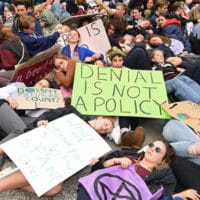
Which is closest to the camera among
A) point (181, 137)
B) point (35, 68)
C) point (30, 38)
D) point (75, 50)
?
point (181, 137)

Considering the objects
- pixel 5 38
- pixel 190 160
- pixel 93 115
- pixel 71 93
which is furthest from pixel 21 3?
pixel 190 160

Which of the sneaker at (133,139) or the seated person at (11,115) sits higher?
the seated person at (11,115)

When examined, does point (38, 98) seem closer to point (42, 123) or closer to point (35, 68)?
point (35, 68)

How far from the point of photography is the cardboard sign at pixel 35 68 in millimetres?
4117

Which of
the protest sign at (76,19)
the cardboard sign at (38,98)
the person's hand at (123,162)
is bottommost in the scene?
the cardboard sign at (38,98)

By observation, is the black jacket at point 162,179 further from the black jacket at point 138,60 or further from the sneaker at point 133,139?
the black jacket at point 138,60

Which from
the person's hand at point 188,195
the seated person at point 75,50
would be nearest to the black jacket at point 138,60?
the seated person at point 75,50

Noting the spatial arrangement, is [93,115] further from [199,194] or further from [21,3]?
[21,3]

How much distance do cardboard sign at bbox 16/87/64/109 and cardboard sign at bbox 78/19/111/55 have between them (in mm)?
1479

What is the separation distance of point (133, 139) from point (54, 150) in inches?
32.7

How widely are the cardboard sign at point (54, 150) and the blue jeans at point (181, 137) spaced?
595 millimetres

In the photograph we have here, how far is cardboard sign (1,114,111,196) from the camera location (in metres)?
2.72

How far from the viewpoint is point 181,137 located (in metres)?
3.38

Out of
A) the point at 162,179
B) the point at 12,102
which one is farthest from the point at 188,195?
the point at 12,102
